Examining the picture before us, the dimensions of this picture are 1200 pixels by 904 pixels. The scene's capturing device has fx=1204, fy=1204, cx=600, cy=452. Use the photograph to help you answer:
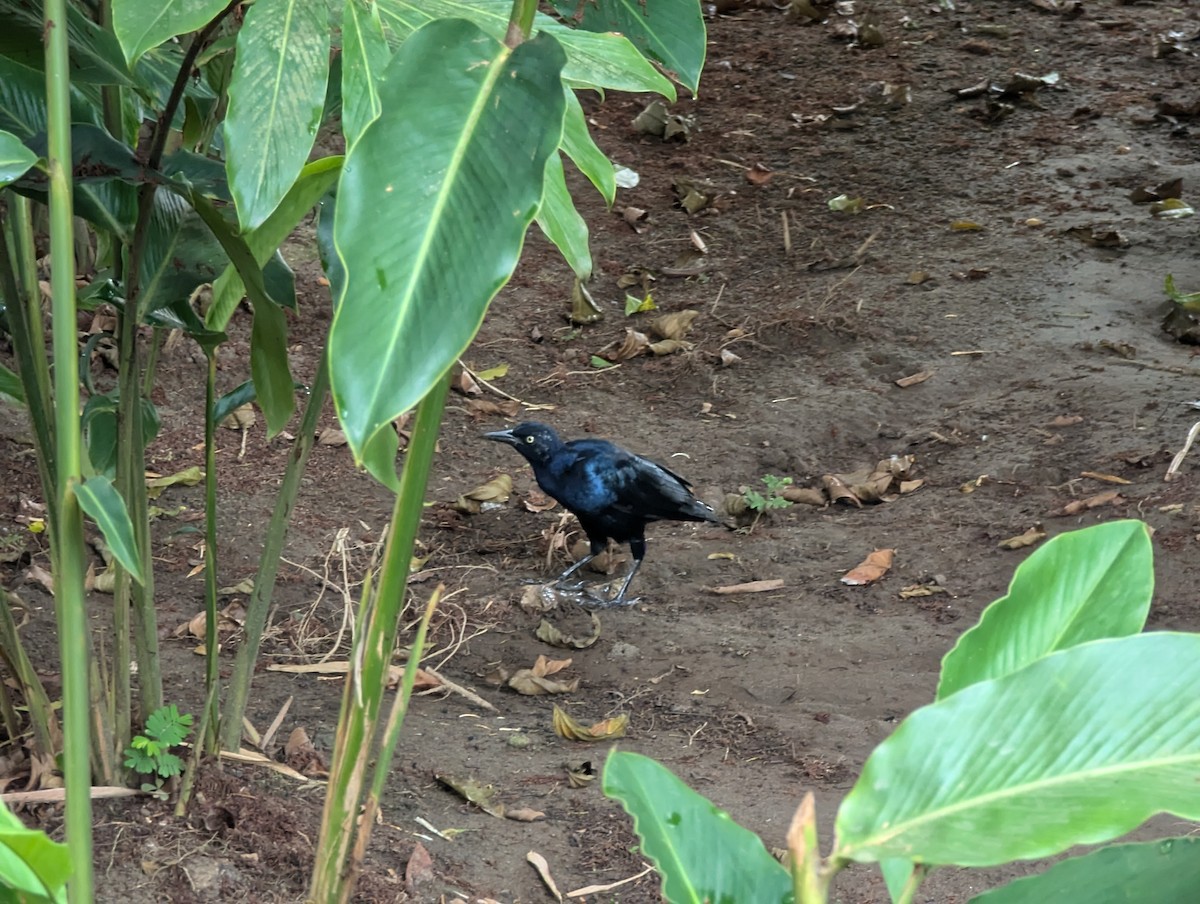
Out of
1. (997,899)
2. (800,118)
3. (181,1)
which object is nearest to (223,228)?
(181,1)

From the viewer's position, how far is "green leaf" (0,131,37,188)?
3.43 feet

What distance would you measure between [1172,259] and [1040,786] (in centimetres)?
514

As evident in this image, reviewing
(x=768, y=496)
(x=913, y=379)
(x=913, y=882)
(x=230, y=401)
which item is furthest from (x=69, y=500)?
(x=913, y=379)

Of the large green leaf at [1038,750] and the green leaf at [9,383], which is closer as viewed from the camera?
the large green leaf at [1038,750]

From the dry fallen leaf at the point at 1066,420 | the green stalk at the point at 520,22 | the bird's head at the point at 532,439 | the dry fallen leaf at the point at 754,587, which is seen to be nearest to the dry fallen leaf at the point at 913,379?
the dry fallen leaf at the point at 1066,420

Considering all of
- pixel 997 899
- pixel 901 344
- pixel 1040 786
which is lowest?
pixel 901 344

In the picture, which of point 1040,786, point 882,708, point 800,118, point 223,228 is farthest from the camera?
point 800,118

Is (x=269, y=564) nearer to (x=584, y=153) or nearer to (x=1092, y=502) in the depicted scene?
(x=584, y=153)

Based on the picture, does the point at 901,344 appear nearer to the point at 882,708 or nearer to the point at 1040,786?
the point at 882,708

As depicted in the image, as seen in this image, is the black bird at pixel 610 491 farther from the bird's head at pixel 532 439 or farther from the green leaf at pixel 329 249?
the green leaf at pixel 329 249

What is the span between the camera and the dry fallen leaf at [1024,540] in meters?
3.67

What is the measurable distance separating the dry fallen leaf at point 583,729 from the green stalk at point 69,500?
1883mm

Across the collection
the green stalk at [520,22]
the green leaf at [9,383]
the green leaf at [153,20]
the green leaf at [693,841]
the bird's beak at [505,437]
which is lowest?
the bird's beak at [505,437]

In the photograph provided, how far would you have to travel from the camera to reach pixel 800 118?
23.0ft
